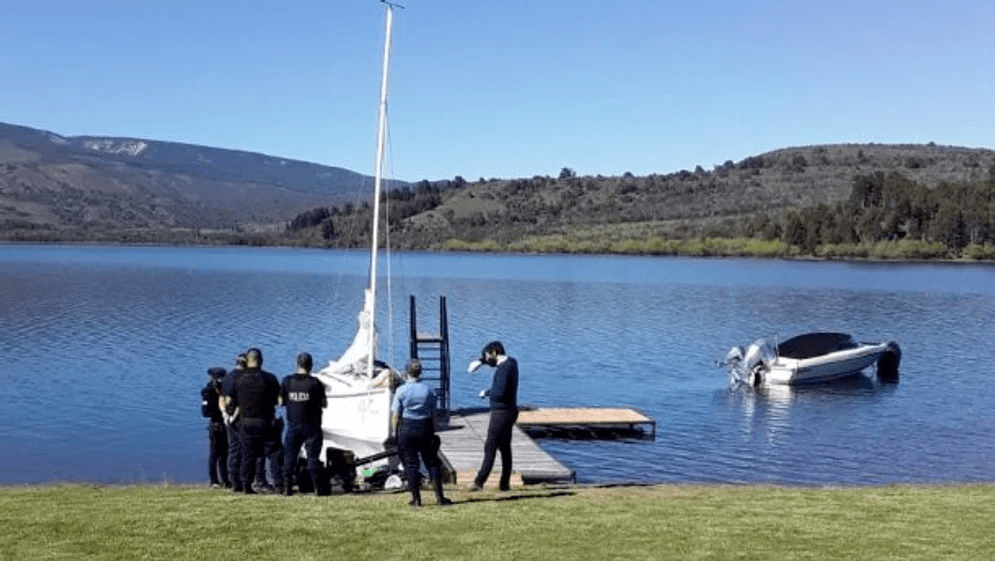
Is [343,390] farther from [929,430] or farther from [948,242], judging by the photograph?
[948,242]

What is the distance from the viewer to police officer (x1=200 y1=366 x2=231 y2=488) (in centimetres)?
1852

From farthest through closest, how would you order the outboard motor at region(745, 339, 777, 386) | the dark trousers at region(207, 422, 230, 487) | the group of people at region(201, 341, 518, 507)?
1. the outboard motor at region(745, 339, 777, 386)
2. the dark trousers at region(207, 422, 230, 487)
3. the group of people at region(201, 341, 518, 507)

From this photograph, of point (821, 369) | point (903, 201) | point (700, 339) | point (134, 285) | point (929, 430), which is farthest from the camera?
point (903, 201)

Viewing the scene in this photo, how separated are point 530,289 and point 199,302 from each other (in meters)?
33.0

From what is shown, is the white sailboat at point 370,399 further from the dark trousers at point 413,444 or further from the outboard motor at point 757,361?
the outboard motor at point 757,361

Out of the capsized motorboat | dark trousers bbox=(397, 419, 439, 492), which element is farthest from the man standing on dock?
the capsized motorboat

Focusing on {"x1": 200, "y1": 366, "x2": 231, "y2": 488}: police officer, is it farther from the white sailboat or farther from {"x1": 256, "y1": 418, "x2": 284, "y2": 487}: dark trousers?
the white sailboat

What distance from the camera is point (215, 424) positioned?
18828 millimetres

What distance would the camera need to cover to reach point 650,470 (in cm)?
2731

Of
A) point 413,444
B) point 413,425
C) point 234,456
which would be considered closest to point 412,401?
point 413,425

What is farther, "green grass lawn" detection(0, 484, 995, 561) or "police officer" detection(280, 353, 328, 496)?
"police officer" detection(280, 353, 328, 496)

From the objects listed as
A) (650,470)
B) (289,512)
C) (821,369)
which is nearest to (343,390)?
(650,470)

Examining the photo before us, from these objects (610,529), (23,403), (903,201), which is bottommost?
(23,403)

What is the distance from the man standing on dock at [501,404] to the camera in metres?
17.1
